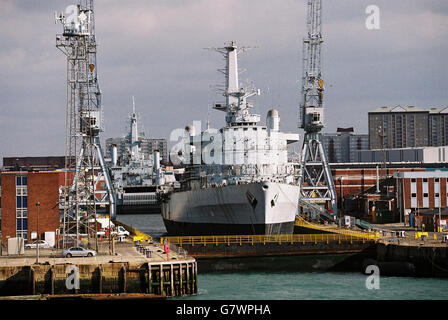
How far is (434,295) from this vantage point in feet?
156

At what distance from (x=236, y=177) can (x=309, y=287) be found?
923 inches

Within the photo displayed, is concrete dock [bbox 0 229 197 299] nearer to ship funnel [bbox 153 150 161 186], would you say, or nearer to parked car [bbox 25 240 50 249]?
parked car [bbox 25 240 50 249]

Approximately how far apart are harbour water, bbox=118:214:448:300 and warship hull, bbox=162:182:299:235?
30.4ft

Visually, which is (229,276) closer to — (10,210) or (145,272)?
(145,272)

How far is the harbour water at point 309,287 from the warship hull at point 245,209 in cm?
927

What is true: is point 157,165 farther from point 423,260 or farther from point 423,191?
point 423,260

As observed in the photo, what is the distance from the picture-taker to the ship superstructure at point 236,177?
Result: 6831 cm

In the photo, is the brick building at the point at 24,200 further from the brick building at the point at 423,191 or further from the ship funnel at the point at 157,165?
the ship funnel at the point at 157,165

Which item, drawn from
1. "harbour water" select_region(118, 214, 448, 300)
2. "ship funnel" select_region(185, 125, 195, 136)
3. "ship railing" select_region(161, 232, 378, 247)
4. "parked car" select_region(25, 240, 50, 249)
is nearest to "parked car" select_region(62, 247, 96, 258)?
"harbour water" select_region(118, 214, 448, 300)

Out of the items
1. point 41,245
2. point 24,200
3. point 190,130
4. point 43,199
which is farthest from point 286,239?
point 190,130

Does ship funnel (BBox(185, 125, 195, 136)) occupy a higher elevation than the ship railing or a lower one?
higher

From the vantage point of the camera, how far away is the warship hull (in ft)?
220
